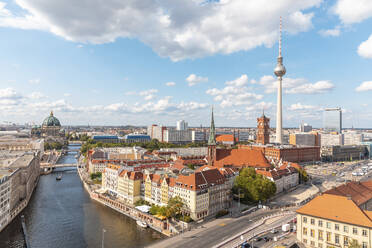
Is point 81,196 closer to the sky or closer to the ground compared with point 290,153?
closer to the ground

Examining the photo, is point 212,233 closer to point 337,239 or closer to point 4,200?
point 337,239

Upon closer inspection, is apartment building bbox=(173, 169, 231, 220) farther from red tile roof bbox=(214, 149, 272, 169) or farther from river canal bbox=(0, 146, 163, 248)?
red tile roof bbox=(214, 149, 272, 169)

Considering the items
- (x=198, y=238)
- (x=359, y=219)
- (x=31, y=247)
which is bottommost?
(x=31, y=247)

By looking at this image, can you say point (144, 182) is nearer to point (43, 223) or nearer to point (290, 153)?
point (43, 223)

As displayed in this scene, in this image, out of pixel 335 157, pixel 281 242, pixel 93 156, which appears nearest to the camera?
pixel 281 242

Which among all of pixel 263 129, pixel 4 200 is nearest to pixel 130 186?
pixel 4 200

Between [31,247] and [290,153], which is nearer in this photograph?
[31,247]

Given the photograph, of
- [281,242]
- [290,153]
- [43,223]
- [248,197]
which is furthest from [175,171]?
[290,153]
